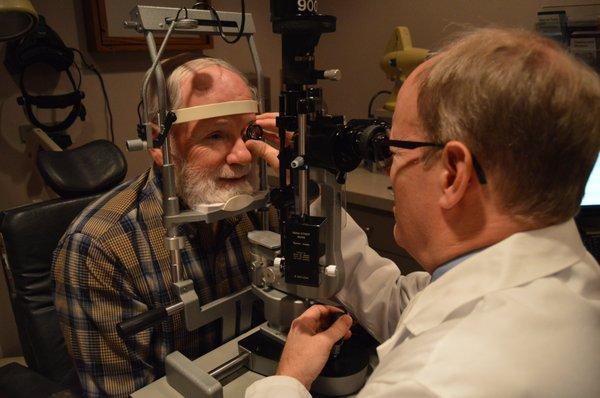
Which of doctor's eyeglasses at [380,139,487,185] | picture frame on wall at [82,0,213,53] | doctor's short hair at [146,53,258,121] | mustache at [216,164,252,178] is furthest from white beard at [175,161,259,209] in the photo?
picture frame on wall at [82,0,213,53]

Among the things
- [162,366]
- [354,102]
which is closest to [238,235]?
[162,366]

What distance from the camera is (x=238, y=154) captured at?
122cm

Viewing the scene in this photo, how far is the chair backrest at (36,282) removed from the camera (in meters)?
1.31

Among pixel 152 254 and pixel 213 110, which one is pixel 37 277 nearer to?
pixel 152 254

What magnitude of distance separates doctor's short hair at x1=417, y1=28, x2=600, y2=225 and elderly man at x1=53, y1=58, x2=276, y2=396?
0.68 m

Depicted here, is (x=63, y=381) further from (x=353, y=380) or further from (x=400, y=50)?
(x=400, y=50)

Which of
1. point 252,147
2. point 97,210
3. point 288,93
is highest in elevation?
point 288,93

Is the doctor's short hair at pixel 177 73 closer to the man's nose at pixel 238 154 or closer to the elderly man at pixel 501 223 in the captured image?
the man's nose at pixel 238 154

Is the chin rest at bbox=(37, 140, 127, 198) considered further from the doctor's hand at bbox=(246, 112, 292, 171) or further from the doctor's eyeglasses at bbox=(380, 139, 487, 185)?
the doctor's eyeglasses at bbox=(380, 139, 487, 185)

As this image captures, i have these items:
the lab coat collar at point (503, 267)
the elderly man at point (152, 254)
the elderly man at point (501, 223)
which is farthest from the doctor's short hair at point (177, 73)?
the lab coat collar at point (503, 267)

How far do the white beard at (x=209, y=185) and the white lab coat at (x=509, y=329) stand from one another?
0.66 m

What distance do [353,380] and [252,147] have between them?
60 cm

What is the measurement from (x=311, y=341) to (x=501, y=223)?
43 cm

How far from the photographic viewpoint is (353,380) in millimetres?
912
